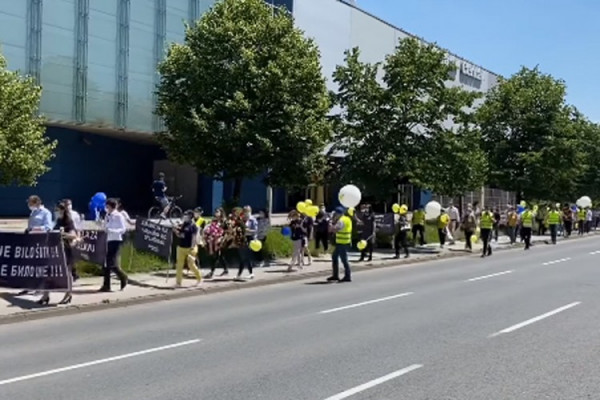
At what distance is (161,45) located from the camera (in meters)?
37.2

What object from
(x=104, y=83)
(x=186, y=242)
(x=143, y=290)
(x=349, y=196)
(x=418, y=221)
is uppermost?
(x=104, y=83)

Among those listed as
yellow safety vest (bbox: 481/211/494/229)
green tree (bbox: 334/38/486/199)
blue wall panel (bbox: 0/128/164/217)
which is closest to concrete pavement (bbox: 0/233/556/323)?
yellow safety vest (bbox: 481/211/494/229)

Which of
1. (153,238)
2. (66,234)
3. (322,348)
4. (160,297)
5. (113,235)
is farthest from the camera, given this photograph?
(153,238)

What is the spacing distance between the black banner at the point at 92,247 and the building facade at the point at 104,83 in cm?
1746

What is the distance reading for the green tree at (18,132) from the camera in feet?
78.7

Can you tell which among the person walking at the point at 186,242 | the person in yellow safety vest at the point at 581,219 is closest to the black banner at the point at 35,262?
the person walking at the point at 186,242

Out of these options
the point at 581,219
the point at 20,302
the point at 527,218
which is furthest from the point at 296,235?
the point at 581,219

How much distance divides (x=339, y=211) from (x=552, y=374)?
11.3 m

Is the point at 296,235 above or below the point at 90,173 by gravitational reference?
below

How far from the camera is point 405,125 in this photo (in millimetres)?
28594

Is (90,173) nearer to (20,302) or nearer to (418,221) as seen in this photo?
(418,221)

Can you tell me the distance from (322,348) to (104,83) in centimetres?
2767

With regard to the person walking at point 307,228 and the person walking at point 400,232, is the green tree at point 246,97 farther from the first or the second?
the person walking at point 400,232

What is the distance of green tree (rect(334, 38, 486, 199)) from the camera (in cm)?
2794
